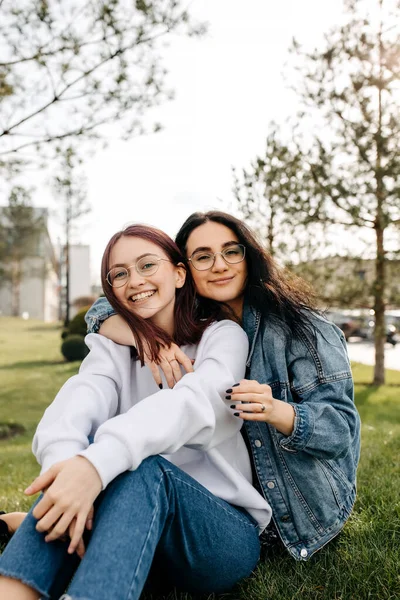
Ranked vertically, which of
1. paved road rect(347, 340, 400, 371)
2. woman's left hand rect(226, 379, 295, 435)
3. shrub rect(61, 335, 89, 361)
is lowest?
paved road rect(347, 340, 400, 371)

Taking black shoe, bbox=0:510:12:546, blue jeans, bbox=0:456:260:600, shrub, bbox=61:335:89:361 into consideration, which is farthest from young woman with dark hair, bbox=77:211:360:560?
shrub, bbox=61:335:89:361

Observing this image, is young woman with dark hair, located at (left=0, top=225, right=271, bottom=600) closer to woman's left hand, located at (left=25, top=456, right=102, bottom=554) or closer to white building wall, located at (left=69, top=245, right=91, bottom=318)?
woman's left hand, located at (left=25, top=456, right=102, bottom=554)

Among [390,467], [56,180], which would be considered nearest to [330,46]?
[56,180]

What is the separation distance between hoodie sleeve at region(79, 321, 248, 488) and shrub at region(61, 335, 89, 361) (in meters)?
14.9

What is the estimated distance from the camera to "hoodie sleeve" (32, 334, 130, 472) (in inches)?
79.2

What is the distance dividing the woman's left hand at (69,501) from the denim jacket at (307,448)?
782mm

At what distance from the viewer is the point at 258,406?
198cm

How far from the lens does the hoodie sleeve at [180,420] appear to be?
1.79 metres

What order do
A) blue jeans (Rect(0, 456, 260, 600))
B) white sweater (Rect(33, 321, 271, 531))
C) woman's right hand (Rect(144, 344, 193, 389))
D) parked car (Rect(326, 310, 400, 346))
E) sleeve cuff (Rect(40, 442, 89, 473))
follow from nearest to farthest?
blue jeans (Rect(0, 456, 260, 600)), white sweater (Rect(33, 321, 271, 531)), sleeve cuff (Rect(40, 442, 89, 473)), woman's right hand (Rect(144, 344, 193, 389)), parked car (Rect(326, 310, 400, 346))

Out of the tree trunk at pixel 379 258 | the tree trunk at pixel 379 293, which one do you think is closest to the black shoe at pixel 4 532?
the tree trunk at pixel 379 258

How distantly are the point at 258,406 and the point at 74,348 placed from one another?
15.5 m

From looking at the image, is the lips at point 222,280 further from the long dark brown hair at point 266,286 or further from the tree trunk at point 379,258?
the tree trunk at point 379,258

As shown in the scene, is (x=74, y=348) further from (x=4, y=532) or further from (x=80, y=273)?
(x=80, y=273)

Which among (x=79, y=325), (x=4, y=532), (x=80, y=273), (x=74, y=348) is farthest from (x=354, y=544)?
(x=80, y=273)
